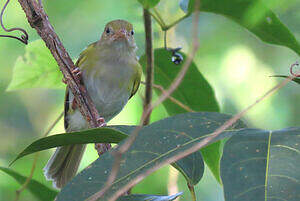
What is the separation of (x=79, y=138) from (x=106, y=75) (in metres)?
1.70

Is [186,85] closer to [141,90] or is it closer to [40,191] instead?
[40,191]

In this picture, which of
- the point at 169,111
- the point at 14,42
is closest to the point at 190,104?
the point at 169,111

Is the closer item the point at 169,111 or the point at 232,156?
the point at 232,156

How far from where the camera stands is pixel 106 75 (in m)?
3.35

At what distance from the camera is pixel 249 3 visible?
2080 millimetres

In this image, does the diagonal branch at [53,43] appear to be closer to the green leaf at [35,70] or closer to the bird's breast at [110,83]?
the green leaf at [35,70]

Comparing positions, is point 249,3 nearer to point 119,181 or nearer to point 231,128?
point 231,128

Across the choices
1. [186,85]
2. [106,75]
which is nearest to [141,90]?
[106,75]

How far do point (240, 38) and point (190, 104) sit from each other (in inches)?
112

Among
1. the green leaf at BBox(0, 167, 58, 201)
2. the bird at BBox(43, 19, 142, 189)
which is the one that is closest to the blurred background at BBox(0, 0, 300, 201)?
the bird at BBox(43, 19, 142, 189)

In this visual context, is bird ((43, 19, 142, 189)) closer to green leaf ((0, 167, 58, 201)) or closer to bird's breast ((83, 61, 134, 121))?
bird's breast ((83, 61, 134, 121))

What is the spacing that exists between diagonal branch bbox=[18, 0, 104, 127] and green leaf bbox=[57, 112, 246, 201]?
1.27ft

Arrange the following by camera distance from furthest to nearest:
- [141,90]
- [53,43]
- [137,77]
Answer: [141,90], [137,77], [53,43]

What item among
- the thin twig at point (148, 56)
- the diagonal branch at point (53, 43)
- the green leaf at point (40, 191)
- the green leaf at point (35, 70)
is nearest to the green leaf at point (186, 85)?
the thin twig at point (148, 56)
